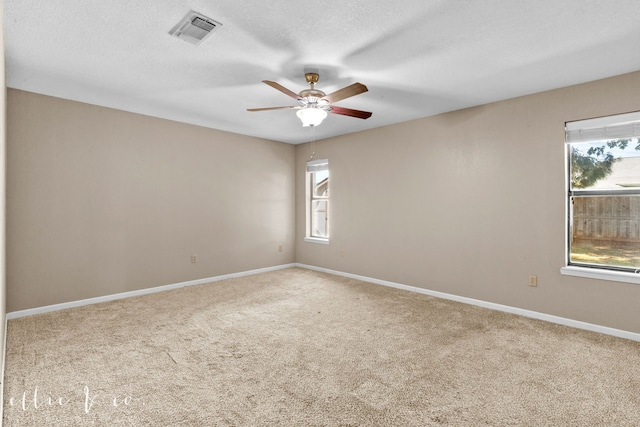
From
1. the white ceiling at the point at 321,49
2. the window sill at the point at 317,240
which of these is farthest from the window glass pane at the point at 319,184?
the white ceiling at the point at 321,49

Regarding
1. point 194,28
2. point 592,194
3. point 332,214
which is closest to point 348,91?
point 194,28

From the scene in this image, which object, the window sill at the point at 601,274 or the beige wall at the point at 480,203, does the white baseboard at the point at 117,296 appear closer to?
the beige wall at the point at 480,203

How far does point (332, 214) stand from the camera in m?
5.54

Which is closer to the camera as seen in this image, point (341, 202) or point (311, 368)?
point (311, 368)

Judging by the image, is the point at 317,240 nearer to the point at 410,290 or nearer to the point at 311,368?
the point at 410,290

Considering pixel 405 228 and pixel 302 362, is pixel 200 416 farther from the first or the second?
pixel 405 228

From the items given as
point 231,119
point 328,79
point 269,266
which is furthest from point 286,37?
point 269,266

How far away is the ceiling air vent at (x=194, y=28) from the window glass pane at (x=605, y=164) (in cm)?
351

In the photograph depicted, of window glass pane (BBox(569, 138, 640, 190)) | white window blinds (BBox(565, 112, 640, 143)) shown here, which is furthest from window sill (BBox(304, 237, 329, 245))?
white window blinds (BBox(565, 112, 640, 143))

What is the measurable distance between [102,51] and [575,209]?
14.8 ft

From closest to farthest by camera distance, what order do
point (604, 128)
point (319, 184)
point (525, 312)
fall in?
point (604, 128)
point (525, 312)
point (319, 184)

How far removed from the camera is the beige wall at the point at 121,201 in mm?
3416

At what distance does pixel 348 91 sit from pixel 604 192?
8.85ft

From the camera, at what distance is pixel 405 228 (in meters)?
4.57
